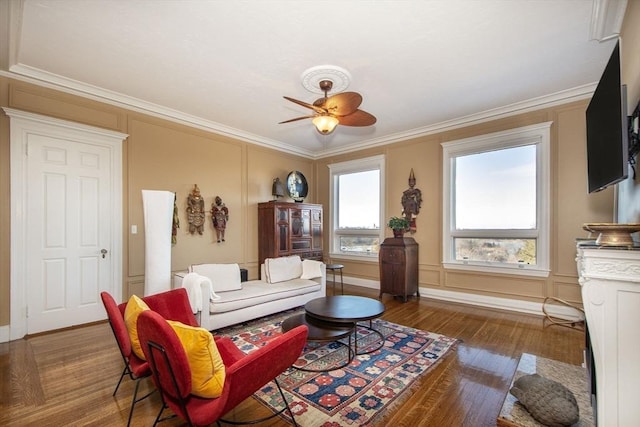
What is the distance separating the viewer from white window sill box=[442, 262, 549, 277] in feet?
13.0

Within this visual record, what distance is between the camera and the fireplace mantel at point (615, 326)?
1293 mm

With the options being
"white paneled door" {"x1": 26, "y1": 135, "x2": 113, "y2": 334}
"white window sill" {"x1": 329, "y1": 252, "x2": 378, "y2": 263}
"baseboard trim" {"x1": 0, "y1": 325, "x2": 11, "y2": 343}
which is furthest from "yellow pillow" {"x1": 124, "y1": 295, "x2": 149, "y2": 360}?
"white window sill" {"x1": 329, "y1": 252, "x2": 378, "y2": 263}

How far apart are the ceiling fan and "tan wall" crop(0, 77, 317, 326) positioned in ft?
8.07

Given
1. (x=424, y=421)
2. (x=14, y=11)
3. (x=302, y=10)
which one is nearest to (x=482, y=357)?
(x=424, y=421)

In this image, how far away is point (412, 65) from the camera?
3059 mm

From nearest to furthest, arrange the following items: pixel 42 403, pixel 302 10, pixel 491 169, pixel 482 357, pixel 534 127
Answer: pixel 42 403
pixel 302 10
pixel 482 357
pixel 534 127
pixel 491 169

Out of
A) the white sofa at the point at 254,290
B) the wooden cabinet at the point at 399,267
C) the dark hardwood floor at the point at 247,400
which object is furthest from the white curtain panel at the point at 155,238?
the wooden cabinet at the point at 399,267

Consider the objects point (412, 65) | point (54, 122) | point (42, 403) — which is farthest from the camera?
point (54, 122)

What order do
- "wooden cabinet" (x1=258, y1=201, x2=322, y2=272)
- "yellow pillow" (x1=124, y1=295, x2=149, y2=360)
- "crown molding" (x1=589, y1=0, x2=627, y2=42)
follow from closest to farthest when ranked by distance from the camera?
1. "yellow pillow" (x1=124, y1=295, x2=149, y2=360)
2. "crown molding" (x1=589, y1=0, x2=627, y2=42)
3. "wooden cabinet" (x1=258, y1=201, x2=322, y2=272)

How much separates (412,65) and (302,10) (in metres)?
1.37

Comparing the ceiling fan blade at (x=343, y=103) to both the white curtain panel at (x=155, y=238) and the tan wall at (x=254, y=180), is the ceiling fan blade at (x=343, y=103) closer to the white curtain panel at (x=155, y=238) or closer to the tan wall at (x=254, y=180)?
the tan wall at (x=254, y=180)

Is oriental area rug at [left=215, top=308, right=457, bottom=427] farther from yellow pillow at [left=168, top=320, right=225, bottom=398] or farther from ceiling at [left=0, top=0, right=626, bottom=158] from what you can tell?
ceiling at [left=0, top=0, right=626, bottom=158]

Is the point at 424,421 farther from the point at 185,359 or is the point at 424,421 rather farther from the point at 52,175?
the point at 52,175

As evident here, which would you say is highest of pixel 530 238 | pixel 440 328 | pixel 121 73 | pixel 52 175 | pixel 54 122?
pixel 121 73
